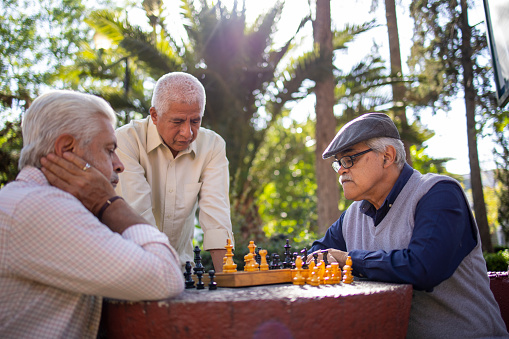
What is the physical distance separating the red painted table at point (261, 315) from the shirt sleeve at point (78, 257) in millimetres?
93

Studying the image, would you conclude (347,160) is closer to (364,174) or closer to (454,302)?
(364,174)

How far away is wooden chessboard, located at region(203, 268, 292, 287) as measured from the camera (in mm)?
2230

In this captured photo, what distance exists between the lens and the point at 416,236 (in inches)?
92.0

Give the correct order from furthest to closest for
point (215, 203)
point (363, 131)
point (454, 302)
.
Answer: point (215, 203)
point (363, 131)
point (454, 302)

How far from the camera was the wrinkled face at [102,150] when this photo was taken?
6.58ft

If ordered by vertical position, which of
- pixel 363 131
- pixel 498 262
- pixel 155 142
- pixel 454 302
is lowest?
pixel 498 262

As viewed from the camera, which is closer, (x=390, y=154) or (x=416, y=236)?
(x=416, y=236)

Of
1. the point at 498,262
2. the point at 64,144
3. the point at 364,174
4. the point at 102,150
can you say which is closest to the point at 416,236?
the point at 364,174

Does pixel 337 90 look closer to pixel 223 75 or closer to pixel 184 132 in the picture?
pixel 223 75

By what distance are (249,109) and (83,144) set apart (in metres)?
9.50

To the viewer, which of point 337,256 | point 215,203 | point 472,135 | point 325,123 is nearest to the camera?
point 337,256

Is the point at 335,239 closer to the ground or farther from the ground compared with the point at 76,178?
closer to the ground

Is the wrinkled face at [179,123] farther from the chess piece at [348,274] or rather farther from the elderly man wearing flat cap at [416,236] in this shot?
the chess piece at [348,274]

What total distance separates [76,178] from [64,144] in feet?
0.47
